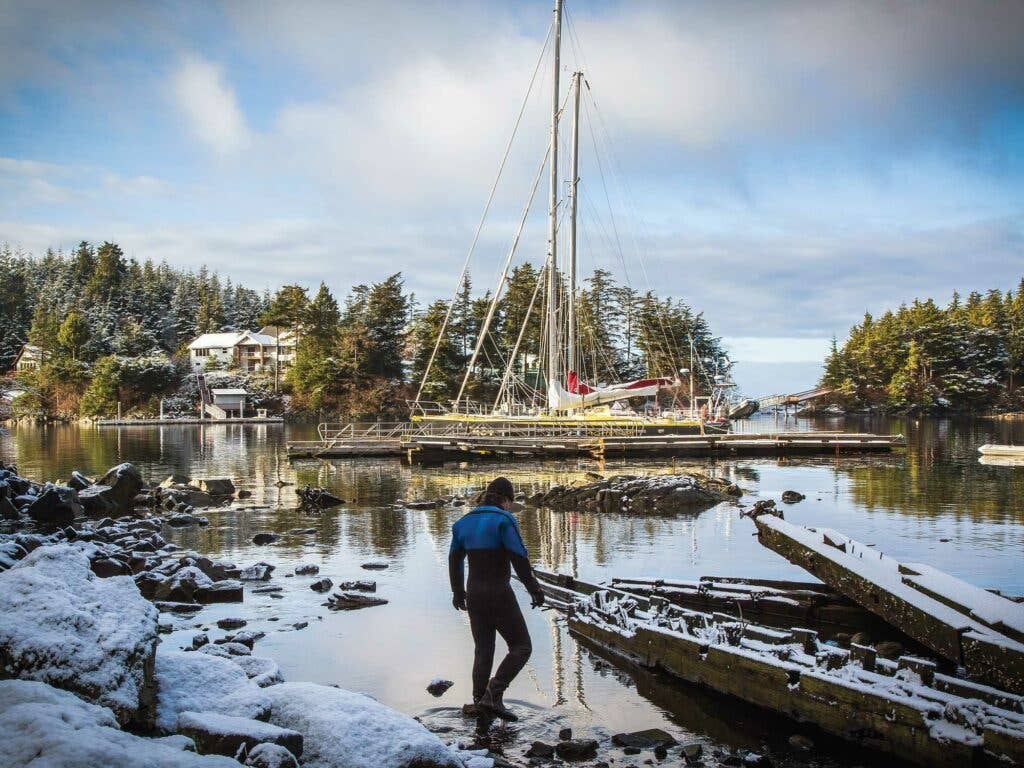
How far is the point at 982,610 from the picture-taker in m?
8.64

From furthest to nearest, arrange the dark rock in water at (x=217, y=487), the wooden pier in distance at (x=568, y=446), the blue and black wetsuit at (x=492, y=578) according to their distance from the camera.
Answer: the wooden pier in distance at (x=568, y=446) < the dark rock in water at (x=217, y=487) < the blue and black wetsuit at (x=492, y=578)

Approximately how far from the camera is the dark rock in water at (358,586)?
14.8 m

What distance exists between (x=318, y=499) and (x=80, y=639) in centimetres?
2190

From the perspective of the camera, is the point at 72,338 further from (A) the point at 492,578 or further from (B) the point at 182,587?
(A) the point at 492,578

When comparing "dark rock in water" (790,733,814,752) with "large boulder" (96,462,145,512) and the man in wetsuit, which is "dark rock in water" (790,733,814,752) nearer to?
the man in wetsuit

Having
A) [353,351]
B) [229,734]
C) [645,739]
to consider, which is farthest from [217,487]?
[353,351]

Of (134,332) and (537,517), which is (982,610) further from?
(134,332)

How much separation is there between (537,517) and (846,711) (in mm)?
17190

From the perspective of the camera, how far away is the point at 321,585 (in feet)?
49.6

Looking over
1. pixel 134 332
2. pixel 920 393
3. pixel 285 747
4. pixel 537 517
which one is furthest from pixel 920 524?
pixel 134 332

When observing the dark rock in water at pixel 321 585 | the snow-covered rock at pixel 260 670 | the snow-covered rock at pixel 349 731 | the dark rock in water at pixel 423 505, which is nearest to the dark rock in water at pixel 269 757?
the snow-covered rock at pixel 349 731

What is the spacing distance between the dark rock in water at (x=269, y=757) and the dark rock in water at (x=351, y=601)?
7825mm

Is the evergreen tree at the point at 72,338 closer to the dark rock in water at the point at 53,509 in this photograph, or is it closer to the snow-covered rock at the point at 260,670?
the dark rock in water at the point at 53,509

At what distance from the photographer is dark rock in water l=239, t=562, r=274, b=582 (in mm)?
16031
